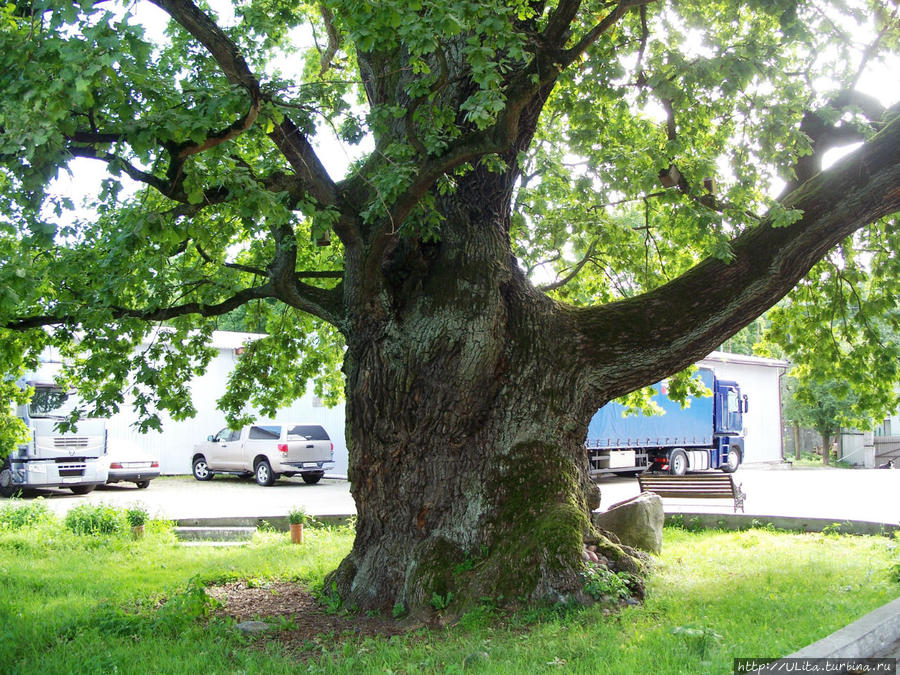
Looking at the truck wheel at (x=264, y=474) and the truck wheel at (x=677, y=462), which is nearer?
the truck wheel at (x=264, y=474)

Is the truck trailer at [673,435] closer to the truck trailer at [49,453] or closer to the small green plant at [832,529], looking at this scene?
the small green plant at [832,529]

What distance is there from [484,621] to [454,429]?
70.0 inches

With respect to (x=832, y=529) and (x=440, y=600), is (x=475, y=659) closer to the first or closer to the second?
(x=440, y=600)

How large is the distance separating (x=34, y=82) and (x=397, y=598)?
511 centimetres

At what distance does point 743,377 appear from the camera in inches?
1294

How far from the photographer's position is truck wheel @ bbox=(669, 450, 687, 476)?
2447 cm

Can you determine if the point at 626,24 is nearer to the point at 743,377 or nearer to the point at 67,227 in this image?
the point at 67,227

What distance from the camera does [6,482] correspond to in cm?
1848

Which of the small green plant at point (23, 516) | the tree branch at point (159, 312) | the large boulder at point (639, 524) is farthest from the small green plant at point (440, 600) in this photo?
the small green plant at point (23, 516)

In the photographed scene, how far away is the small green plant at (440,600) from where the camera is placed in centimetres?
666

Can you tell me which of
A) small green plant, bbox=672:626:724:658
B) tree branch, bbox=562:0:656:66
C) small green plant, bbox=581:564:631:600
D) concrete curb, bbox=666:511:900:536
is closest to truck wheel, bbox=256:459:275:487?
concrete curb, bbox=666:511:900:536

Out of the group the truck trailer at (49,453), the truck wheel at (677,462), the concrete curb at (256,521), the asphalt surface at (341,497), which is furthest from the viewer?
the truck wheel at (677,462)

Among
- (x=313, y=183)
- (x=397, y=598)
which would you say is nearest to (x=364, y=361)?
(x=313, y=183)

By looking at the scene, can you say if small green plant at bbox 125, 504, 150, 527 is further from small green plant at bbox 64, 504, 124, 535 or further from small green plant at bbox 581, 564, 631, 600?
small green plant at bbox 581, 564, 631, 600
